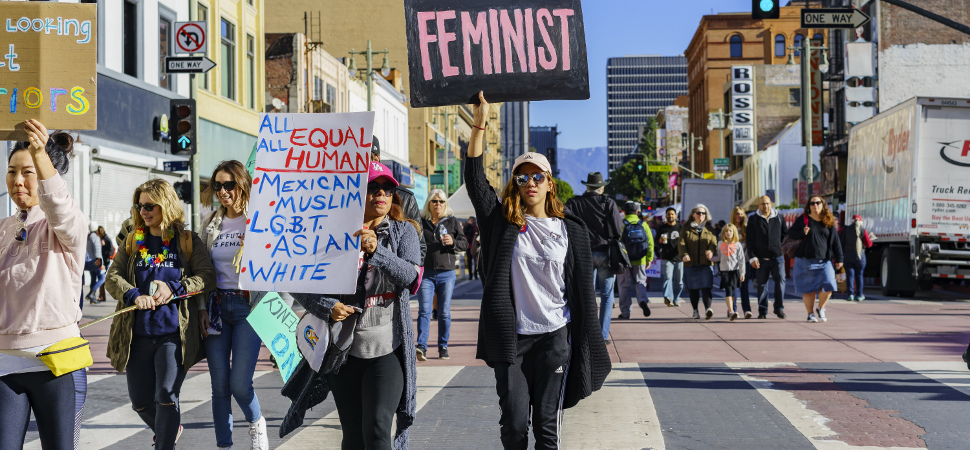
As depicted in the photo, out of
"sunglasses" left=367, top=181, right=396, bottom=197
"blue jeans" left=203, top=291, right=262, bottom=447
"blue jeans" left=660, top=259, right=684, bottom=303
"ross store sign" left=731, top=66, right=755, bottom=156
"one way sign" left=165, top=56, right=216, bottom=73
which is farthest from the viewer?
"ross store sign" left=731, top=66, right=755, bottom=156

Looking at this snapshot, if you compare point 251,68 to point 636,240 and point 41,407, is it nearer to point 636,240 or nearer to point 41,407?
point 636,240

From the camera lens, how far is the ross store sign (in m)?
71.2

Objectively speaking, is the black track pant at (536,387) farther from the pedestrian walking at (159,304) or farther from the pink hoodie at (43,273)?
the pink hoodie at (43,273)

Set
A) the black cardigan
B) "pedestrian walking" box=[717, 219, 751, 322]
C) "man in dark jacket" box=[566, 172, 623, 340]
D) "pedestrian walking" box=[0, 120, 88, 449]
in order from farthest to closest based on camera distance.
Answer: "pedestrian walking" box=[717, 219, 751, 322], "man in dark jacket" box=[566, 172, 623, 340], the black cardigan, "pedestrian walking" box=[0, 120, 88, 449]

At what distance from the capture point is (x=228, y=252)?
5844 millimetres

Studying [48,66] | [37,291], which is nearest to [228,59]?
[48,66]

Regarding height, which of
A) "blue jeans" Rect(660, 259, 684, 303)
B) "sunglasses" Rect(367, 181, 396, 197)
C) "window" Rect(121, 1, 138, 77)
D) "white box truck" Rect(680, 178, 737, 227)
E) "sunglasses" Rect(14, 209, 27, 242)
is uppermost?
"window" Rect(121, 1, 138, 77)

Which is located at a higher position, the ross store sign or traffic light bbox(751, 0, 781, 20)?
the ross store sign

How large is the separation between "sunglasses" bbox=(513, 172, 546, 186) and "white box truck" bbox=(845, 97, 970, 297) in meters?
16.4

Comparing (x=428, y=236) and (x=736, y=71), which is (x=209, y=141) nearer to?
(x=428, y=236)

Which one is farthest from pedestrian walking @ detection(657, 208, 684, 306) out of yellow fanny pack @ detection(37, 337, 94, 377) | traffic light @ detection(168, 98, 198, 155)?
yellow fanny pack @ detection(37, 337, 94, 377)

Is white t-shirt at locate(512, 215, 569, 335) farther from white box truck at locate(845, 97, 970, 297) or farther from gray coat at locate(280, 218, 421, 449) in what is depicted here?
white box truck at locate(845, 97, 970, 297)

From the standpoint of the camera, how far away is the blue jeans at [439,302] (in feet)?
35.1

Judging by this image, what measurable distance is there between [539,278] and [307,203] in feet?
3.93
